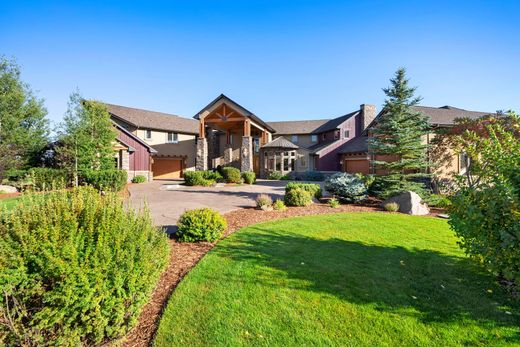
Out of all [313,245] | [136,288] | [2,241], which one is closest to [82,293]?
[136,288]

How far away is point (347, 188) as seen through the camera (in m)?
11.4

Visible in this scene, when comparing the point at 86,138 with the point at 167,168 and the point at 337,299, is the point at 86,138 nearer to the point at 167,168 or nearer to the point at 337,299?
the point at 167,168

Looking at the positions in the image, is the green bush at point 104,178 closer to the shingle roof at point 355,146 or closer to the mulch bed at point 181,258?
the mulch bed at point 181,258

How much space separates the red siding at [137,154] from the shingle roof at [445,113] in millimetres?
23417

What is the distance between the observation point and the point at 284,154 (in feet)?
91.3

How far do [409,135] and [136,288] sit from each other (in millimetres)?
12824

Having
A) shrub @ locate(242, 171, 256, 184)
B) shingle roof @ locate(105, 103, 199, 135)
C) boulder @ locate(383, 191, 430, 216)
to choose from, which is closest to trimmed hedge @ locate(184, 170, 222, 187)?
shrub @ locate(242, 171, 256, 184)

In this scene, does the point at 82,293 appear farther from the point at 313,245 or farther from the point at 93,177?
the point at 93,177

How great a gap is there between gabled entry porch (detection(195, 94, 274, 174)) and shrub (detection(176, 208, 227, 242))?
17.1 meters

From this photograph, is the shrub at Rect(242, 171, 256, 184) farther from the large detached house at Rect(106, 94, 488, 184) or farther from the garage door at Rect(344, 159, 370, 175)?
the garage door at Rect(344, 159, 370, 175)

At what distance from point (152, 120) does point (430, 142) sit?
27185 millimetres

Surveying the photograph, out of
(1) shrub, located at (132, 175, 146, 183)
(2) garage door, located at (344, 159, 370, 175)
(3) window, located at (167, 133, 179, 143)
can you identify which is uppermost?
(3) window, located at (167, 133, 179, 143)

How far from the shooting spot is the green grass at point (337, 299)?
2.96 meters

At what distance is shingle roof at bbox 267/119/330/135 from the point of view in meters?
33.6
